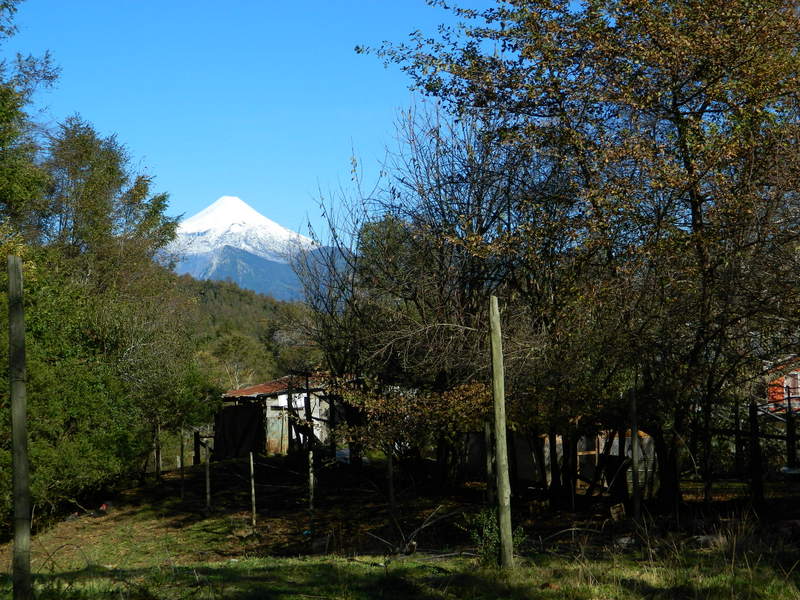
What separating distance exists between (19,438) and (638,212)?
861 cm

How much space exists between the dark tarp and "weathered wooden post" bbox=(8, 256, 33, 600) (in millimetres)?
20182

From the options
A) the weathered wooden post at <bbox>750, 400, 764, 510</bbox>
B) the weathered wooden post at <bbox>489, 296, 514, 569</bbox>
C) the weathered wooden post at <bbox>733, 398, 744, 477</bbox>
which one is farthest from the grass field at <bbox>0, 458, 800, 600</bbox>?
the weathered wooden post at <bbox>733, 398, 744, 477</bbox>

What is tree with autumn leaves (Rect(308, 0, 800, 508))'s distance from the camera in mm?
9922

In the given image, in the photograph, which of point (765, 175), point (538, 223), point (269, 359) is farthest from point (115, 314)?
point (269, 359)

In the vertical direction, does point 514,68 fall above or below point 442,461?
above

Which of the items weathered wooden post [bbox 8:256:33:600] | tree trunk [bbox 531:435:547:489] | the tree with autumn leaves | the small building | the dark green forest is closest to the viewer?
weathered wooden post [bbox 8:256:33:600]

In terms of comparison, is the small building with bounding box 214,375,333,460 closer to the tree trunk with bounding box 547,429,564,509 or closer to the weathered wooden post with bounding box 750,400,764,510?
the tree trunk with bounding box 547,429,564,509

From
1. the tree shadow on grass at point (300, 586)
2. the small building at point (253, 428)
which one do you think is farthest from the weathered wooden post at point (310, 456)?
the small building at point (253, 428)

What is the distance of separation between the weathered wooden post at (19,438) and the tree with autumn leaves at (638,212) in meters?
7.28

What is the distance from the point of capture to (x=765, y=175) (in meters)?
10.2

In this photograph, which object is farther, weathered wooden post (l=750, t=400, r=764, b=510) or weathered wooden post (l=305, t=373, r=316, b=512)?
weathered wooden post (l=305, t=373, r=316, b=512)

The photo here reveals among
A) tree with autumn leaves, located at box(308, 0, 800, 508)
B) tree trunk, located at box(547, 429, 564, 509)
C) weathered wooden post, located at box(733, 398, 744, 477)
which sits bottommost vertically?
tree trunk, located at box(547, 429, 564, 509)

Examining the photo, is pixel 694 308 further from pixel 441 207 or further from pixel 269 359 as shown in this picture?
pixel 269 359

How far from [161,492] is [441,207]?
11.2 meters
